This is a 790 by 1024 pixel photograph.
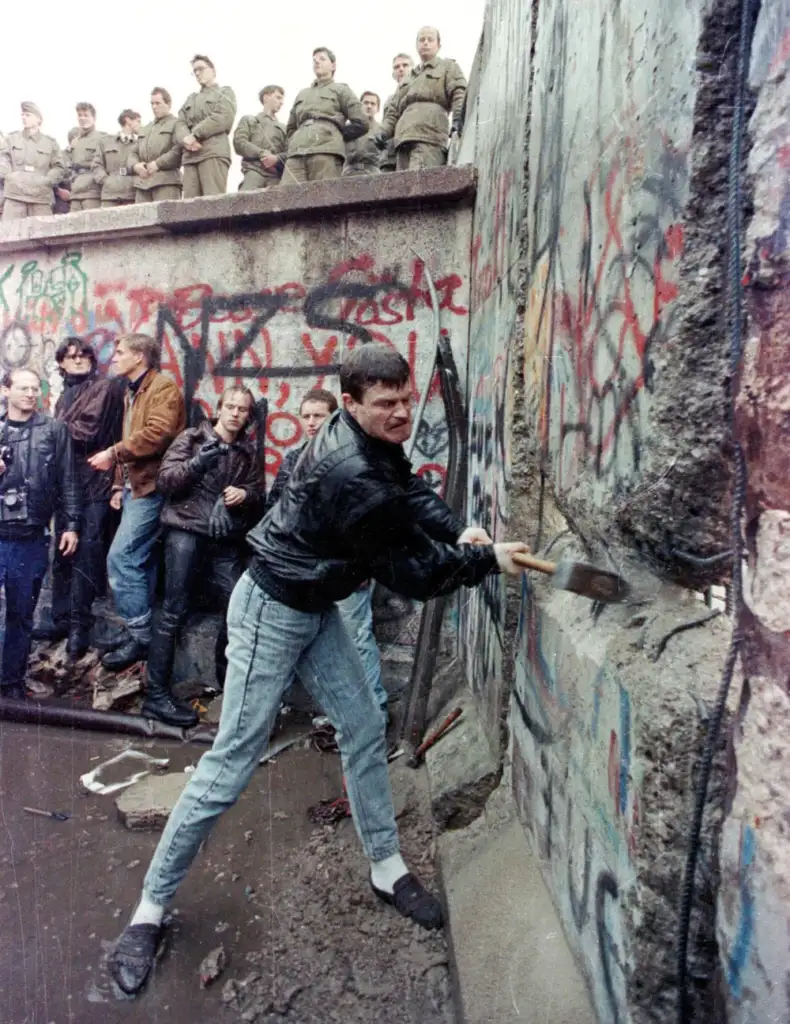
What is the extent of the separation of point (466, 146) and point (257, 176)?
2840mm

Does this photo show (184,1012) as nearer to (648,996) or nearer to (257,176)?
(648,996)

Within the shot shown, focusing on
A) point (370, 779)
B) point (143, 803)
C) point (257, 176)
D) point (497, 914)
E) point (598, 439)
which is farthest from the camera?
point (257, 176)

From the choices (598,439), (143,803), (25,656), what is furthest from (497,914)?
(25,656)

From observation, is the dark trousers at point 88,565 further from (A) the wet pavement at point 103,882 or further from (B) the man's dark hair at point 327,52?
(B) the man's dark hair at point 327,52

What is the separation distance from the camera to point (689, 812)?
123cm

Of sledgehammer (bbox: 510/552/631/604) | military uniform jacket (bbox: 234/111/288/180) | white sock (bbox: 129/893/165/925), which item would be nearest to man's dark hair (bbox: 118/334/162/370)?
military uniform jacket (bbox: 234/111/288/180)

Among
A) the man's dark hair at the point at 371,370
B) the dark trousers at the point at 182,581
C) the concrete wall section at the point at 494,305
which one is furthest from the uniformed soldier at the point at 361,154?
the man's dark hair at the point at 371,370

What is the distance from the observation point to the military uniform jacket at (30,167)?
8.11 m

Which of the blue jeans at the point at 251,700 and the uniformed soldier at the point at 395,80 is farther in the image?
the uniformed soldier at the point at 395,80

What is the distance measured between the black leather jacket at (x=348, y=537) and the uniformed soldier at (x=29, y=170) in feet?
25.3

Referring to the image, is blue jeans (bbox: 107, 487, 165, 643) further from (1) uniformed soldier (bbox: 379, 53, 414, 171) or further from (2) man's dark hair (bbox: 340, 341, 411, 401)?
(1) uniformed soldier (bbox: 379, 53, 414, 171)

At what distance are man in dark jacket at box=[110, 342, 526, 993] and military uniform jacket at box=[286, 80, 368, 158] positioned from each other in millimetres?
5226

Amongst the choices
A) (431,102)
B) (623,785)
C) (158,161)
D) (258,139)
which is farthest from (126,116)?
(623,785)

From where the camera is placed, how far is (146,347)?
4.99 m
